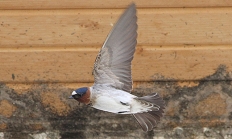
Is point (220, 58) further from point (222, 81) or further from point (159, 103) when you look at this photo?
point (159, 103)

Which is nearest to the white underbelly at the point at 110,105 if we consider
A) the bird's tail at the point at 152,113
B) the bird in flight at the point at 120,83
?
the bird in flight at the point at 120,83

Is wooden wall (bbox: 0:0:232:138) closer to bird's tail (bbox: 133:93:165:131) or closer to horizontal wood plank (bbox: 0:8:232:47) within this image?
horizontal wood plank (bbox: 0:8:232:47)

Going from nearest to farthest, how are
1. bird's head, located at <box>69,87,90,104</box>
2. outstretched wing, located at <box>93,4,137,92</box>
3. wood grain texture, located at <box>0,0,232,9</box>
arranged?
1. bird's head, located at <box>69,87,90,104</box>
2. outstretched wing, located at <box>93,4,137,92</box>
3. wood grain texture, located at <box>0,0,232,9</box>

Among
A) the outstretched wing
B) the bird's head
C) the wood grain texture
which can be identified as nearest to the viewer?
the bird's head

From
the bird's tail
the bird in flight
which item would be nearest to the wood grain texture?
the bird in flight

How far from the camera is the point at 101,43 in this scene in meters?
4.96

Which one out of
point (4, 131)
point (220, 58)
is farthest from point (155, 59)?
point (4, 131)

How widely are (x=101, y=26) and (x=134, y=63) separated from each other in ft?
1.17

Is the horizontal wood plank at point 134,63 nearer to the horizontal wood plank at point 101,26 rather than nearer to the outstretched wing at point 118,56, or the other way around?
the horizontal wood plank at point 101,26

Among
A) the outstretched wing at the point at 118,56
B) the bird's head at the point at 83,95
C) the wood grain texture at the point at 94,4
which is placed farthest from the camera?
the wood grain texture at the point at 94,4

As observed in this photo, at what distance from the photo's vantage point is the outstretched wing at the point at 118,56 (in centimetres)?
405

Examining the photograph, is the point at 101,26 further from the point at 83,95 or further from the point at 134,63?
the point at 83,95

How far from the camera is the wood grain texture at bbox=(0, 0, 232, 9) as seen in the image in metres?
4.89

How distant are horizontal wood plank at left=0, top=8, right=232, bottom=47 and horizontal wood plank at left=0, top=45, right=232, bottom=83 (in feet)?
0.20
